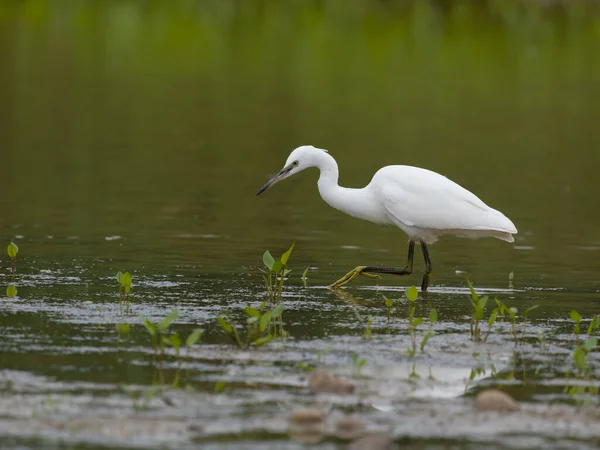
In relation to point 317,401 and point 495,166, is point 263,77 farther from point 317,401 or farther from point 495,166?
point 317,401

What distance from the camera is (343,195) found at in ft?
34.9

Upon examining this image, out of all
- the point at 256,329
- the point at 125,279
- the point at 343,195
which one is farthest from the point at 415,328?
the point at 343,195

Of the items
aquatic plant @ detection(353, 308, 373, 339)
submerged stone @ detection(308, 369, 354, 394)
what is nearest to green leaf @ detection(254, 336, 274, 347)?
aquatic plant @ detection(353, 308, 373, 339)

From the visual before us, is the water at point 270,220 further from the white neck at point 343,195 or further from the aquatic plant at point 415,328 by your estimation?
the white neck at point 343,195

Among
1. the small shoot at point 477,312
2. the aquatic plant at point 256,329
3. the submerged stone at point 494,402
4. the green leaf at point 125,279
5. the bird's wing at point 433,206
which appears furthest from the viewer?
the bird's wing at point 433,206

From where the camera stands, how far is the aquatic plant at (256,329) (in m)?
7.29

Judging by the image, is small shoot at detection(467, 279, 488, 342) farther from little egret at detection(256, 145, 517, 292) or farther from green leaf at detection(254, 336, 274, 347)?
little egret at detection(256, 145, 517, 292)

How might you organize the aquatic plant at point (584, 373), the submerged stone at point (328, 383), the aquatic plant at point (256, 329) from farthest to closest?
the aquatic plant at point (256, 329), the aquatic plant at point (584, 373), the submerged stone at point (328, 383)

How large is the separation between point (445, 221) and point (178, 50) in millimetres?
23720

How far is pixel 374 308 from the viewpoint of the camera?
30.5 feet

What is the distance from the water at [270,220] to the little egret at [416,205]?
45 centimetres

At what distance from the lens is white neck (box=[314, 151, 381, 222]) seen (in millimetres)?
10578

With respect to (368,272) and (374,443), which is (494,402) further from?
(368,272)

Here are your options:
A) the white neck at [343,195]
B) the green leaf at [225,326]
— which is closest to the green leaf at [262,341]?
the green leaf at [225,326]
